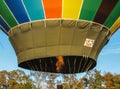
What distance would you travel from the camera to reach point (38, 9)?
48.0ft

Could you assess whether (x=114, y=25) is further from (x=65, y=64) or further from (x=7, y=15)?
(x=7, y=15)

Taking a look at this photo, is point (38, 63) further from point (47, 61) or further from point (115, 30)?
point (115, 30)

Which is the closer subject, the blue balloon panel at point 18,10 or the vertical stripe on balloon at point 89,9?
the vertical stripe on balloon at point 89,9

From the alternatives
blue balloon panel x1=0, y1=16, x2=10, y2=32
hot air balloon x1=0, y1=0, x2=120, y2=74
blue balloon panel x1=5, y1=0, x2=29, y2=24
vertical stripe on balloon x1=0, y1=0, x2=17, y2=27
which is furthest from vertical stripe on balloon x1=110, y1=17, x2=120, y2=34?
blue balloon panel x1=0, y1=16, x2=10, y2=32

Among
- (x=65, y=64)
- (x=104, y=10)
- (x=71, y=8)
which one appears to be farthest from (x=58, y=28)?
(x=65, y=64)

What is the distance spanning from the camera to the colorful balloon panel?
1455 centimetres

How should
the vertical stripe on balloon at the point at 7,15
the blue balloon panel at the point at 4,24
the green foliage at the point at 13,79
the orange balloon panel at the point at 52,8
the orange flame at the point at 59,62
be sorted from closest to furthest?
1. the orange balloon panel at the point at 52,8
2. the orange flame at the point at 59,62
3. the vertical stripe on balloon at the point at 7,15
4. the blue balloon panel at the point at 4,24
5. the green foliage at the point at 13,79

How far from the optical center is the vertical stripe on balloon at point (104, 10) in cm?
1492

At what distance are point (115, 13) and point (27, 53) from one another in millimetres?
3858

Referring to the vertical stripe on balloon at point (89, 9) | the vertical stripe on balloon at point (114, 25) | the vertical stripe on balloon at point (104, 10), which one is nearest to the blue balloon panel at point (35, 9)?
the vertical stripe on balloon at point (89, 9)

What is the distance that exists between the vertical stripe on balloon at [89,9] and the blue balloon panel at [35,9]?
1.52 m

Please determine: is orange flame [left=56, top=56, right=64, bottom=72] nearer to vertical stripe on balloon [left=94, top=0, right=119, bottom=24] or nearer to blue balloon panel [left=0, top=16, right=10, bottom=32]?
vertical stripe on balloon [left=94, top=0, right=119, bottom=24]

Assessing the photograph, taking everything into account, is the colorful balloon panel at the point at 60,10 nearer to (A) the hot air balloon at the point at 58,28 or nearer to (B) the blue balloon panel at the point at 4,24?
(A) the hot air balloon at the point at 58,28

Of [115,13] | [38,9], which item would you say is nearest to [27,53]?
[38,9]
